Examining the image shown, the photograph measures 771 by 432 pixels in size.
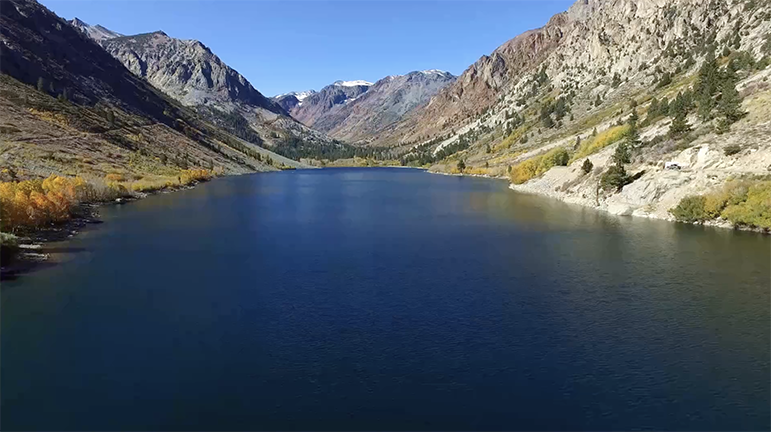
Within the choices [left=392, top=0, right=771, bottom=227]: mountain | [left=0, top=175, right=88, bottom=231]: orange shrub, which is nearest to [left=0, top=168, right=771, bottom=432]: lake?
[left=0, top=175, right=88, bottom=231]: orange shrub

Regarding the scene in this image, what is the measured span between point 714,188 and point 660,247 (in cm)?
2065

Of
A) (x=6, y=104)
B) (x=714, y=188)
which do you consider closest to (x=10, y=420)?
(x=714, y=188)

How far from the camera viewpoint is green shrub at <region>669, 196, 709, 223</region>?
65438mm

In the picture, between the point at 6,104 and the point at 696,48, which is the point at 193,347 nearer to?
the point at 6,104

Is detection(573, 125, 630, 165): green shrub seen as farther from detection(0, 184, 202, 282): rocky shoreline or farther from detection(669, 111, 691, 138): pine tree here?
detection(0, 184, 202, 282): rocky shoreline

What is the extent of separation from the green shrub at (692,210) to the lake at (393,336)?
7254mm

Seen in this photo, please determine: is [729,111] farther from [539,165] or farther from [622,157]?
[539,165]

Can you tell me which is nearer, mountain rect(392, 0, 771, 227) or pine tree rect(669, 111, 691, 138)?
mountain rect(392, 0, 771, 227)

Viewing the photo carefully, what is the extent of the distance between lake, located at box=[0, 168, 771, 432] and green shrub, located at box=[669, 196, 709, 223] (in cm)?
725

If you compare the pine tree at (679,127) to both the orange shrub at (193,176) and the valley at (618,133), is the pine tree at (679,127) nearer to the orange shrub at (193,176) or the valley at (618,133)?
the valley at (618,133)

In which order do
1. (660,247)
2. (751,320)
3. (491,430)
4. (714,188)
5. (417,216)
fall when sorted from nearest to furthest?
1. (491,430)
2. (751,320)
3. (660,247)
4. (714,188)
5. (417,216)

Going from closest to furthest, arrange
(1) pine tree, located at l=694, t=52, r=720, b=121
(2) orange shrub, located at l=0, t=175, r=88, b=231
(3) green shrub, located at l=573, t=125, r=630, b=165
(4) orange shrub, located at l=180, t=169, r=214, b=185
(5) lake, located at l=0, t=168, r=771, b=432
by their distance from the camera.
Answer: (5) lake, located at l=0, t=168, r=771, b=432
(2) orange shrub, located at l=0, t=175, r=88, b=231
(1) pine tree, located at l=694, t=52, r=720, b=121
(3) green shrub, located at l=573, t=125, r=630, b=165
(4) orange shrub, located at l=180, t=169, r=214, b=185

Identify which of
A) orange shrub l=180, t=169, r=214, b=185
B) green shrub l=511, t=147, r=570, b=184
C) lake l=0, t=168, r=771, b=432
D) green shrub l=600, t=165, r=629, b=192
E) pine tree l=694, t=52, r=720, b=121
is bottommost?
lake l=0, t=168, r=771, b=432

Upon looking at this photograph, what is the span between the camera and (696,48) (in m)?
169
